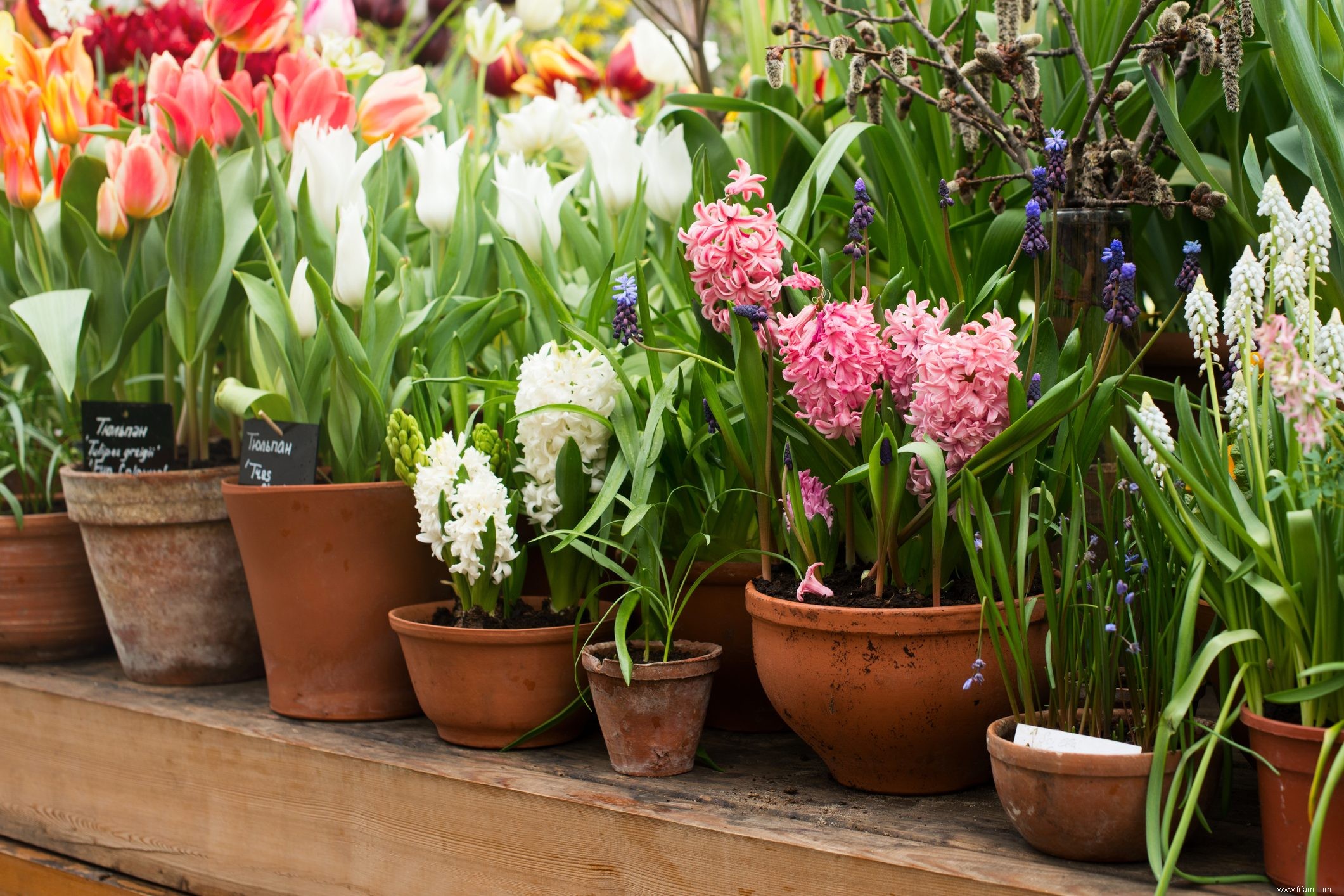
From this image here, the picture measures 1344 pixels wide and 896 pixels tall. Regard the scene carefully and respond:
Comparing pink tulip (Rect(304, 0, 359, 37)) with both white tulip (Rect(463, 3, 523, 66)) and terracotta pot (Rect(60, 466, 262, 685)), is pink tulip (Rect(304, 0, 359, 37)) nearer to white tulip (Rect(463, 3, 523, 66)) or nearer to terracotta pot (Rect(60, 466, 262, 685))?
white tulip (Rect(463, 3, 523, 66))

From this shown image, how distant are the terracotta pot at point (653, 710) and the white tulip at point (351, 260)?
0.48 metres

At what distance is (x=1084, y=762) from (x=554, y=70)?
5.91ft

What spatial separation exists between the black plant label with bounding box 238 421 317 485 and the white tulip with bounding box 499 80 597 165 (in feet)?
2.05

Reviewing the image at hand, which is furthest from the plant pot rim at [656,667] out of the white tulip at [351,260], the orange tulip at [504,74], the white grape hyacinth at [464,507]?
the orange tulip at [504,74]

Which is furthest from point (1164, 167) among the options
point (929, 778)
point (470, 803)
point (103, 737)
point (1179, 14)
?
point (103, 737)

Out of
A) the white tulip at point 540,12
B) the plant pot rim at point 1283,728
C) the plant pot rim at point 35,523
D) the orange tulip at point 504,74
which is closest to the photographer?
the plant pot rim at point 1283,728

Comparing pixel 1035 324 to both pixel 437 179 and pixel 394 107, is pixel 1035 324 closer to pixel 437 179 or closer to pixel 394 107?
pixel 437 179

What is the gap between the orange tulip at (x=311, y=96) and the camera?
144 centimetres

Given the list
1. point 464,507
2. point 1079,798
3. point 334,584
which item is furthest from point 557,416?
point 1079,798

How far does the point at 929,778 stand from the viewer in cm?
101

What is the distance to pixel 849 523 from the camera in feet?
3.38

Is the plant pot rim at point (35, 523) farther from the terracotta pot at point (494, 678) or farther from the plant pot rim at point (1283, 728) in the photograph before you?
the plant pot rim at point (1283, 728)

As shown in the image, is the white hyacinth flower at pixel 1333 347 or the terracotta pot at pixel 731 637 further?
the terracotta pot at pixel 731 637

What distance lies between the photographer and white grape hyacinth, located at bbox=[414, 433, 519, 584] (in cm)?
113
